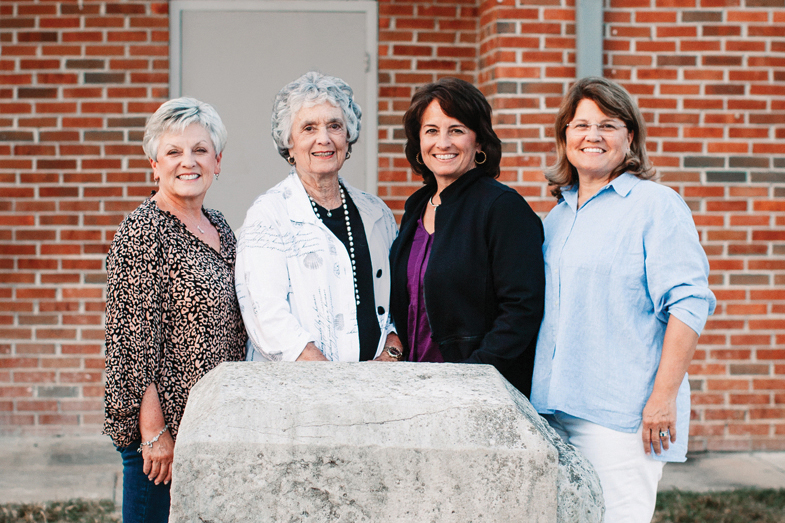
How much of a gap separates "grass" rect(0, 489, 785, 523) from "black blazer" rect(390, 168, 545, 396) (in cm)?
203

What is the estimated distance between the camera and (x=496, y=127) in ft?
14.5

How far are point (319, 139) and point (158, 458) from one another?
1.15 meters

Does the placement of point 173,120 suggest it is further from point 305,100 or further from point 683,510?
point 683,510

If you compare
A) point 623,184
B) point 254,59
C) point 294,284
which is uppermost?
point 254,59

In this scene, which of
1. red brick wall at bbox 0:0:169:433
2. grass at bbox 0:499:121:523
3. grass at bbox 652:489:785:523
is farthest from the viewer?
red brick wall at bbox 0:0:169:433

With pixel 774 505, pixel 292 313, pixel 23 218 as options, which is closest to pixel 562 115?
pixel 292 313

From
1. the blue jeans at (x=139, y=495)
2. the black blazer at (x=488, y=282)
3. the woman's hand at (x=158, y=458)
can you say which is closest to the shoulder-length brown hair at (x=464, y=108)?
the black blazer at (x=488, y=282)

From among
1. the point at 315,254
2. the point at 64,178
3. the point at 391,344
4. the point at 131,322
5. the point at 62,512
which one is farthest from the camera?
the point at 64,178

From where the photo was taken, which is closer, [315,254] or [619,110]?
[619,110]

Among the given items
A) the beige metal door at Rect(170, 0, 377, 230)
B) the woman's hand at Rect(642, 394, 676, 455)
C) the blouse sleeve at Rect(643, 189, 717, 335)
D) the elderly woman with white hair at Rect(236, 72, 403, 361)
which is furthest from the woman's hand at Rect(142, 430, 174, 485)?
the beige metal door at Rect(170, 0, 377, 230)

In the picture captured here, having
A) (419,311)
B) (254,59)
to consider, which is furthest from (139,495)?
(254,59)

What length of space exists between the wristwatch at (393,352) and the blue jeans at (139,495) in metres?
0.84

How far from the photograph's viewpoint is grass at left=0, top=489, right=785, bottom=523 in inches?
145

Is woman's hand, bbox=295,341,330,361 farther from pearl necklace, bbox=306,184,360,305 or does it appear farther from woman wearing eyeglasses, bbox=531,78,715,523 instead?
woman wearing eyeglasses, bbox=531,78,715,523
